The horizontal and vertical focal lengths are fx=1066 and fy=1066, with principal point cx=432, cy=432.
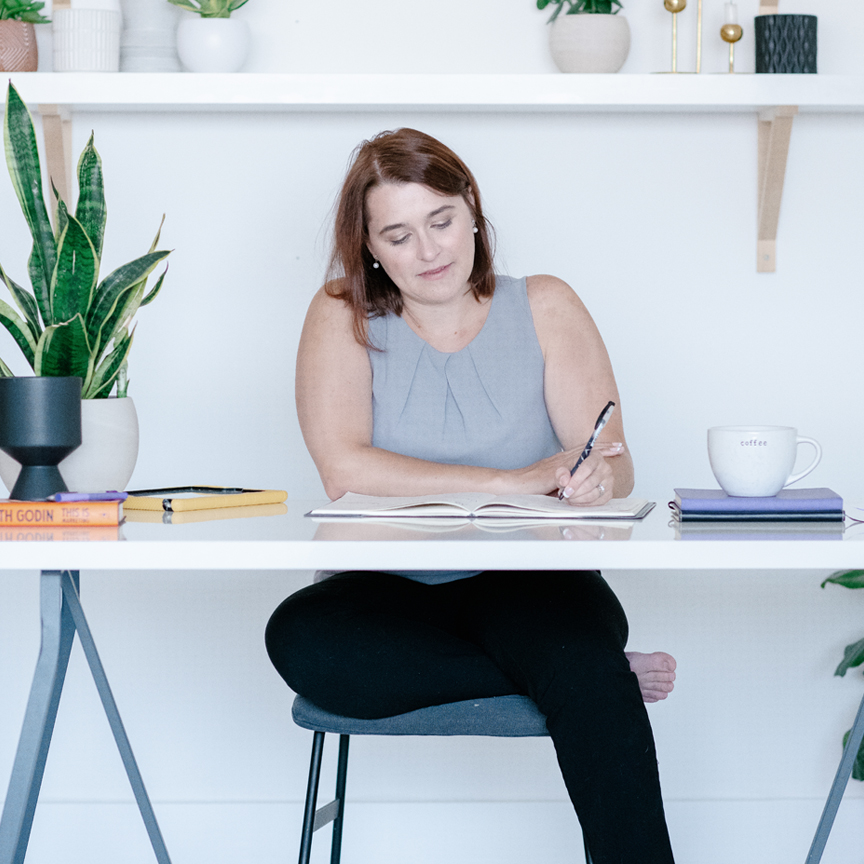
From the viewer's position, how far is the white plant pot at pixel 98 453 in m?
1.28

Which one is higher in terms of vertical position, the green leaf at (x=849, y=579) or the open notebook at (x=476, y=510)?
the open notebook at (x=476, y=510)

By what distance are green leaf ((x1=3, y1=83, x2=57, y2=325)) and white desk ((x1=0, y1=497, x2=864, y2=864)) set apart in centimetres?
Answer: 41

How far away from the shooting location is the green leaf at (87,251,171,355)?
1311 millimetres

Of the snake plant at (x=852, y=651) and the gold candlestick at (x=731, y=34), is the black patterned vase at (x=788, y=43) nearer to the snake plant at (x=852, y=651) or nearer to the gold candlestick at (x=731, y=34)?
the gold candlestick at (x=731, y=34)

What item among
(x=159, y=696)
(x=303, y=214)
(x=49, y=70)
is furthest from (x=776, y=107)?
(x=159, y=696)

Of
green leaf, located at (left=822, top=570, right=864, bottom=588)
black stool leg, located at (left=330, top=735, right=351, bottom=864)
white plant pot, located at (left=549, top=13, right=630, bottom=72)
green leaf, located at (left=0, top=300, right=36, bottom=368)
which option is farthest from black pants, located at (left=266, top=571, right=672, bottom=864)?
white plant pot, located at (left=549, top=13, right=630, bottom=72)

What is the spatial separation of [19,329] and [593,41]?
3.69 ft

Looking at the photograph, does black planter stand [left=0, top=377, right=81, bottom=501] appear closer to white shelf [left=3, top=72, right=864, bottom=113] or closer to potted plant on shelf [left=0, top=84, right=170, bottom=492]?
potted plant on shelf [left=0, top=84, right=170, bottom=492]

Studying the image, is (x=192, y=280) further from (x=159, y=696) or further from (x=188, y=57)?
(x=159, y=696)

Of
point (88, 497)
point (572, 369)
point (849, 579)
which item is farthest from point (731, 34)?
point (88, 497)

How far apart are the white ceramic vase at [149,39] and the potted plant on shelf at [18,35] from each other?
0.50ft

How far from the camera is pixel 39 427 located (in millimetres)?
1174

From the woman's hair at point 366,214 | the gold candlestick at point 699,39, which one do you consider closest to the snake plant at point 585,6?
the gold candlestick at point 699,39

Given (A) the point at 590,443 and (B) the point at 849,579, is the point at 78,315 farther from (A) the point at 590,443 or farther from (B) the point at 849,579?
(B) the point at 849,579
